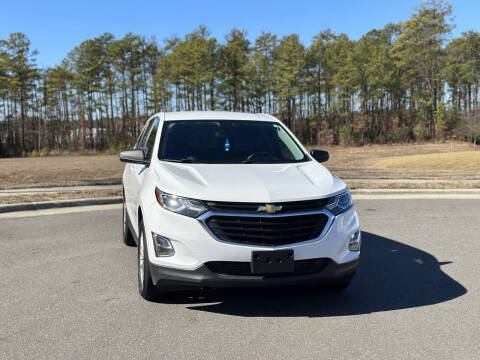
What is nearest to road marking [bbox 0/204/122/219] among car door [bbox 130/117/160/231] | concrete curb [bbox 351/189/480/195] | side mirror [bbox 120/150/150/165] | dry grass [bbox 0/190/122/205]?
dry grass [bbox 0/190/122/205]

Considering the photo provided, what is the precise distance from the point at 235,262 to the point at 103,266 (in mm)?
2663

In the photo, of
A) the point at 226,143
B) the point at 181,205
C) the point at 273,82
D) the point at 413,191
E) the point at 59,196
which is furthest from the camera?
the point at 273,82

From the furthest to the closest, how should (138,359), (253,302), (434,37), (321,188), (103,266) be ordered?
(434,37), (103,266), (253,302), (321,188), (138,359)

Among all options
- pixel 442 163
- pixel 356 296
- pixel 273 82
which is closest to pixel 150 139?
pixel 356 296

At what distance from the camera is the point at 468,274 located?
18.2 feet

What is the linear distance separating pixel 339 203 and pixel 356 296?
1.08 metres

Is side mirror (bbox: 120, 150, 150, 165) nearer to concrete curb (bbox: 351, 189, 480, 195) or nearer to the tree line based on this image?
concrete curb (bbox: 351, 189, 480, 195)

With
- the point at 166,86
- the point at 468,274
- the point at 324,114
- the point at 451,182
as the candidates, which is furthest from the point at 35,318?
the point at 324,114

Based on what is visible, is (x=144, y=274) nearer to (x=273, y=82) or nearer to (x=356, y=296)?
(x=356, y=296)

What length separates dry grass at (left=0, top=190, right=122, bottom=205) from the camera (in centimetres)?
1165

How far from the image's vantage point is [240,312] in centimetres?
431

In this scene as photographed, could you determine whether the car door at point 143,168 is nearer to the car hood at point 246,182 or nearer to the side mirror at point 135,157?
the side mirror at point 135,157

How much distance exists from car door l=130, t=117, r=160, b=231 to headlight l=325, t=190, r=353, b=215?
75.4 inches

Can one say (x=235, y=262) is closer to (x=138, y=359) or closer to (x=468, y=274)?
(x=138, y=359)
